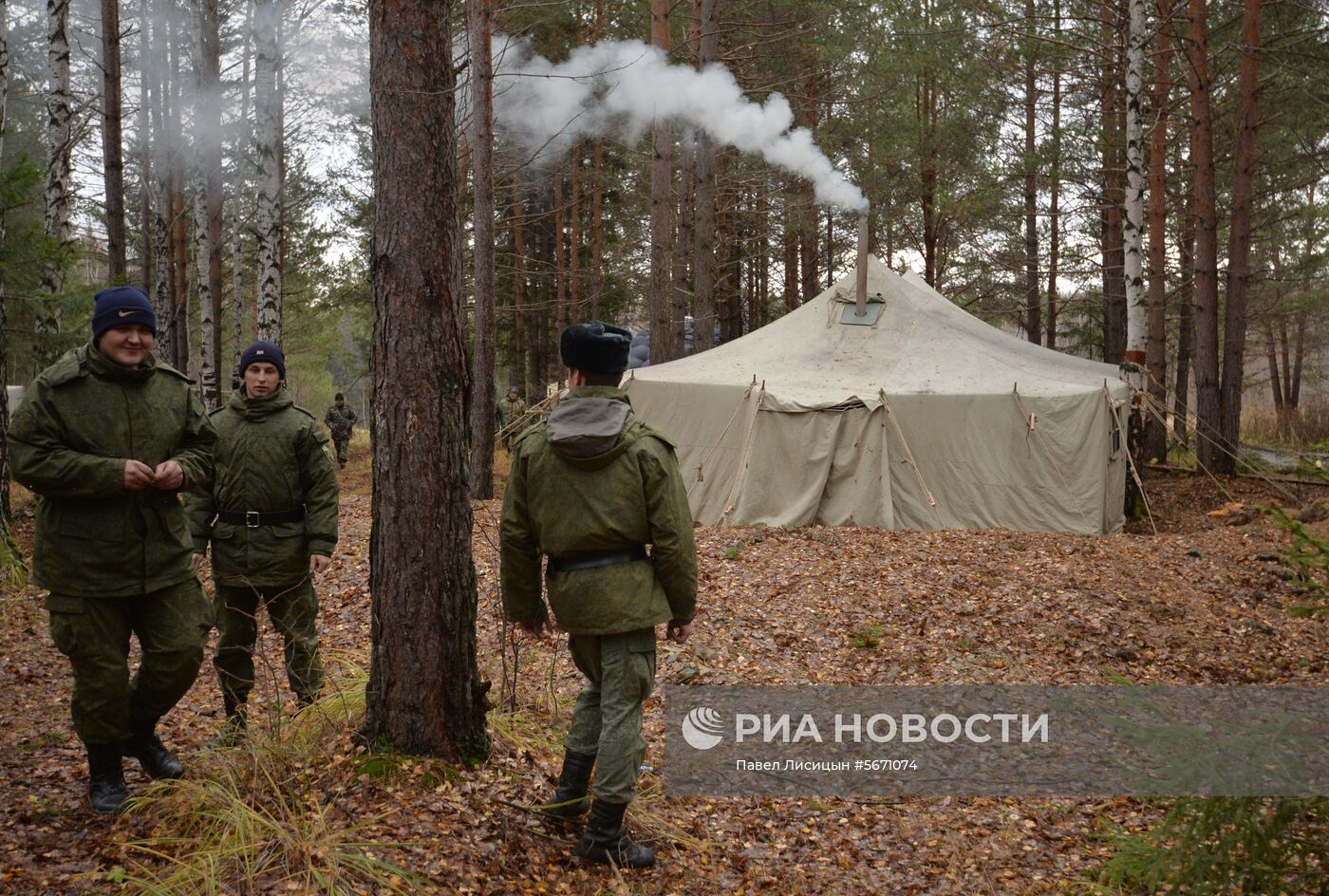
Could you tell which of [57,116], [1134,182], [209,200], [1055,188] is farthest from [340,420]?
[1055,188]

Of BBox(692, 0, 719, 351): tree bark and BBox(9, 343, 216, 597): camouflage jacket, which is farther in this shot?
BBox(692, 0, 719, 351): tree bark

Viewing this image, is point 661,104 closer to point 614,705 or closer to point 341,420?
point 341,420

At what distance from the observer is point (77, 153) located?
19.8 metres

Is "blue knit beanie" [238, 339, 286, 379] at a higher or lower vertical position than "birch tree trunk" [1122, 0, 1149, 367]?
lower

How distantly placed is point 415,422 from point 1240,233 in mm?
13665

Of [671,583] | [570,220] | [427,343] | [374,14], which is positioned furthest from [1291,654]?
[570,220]

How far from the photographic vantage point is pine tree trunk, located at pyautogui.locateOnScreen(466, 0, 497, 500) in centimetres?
1062

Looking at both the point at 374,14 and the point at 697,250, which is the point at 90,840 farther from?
the point at 697,250

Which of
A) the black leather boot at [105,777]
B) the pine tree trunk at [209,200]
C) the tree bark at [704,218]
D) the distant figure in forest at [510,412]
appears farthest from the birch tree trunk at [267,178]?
the black leather boot at [105,777]

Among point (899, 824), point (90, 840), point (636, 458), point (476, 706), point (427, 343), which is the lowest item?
point (899, 824)

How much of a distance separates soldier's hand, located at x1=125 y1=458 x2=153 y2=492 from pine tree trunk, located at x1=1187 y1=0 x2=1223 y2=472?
1282 cm

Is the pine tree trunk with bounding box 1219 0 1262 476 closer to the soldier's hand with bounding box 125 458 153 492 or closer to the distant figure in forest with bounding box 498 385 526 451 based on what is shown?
the distant figure in forest with bounding box 498 385 526 451

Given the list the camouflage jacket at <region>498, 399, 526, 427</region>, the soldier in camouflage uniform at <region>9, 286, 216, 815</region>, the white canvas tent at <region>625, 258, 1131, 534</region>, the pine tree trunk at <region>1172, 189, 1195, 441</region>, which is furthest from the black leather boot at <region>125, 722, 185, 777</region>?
the pine tree trunk at <region>1172, 189, 1195, 441</region>

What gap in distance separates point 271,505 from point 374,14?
6.80 feet
